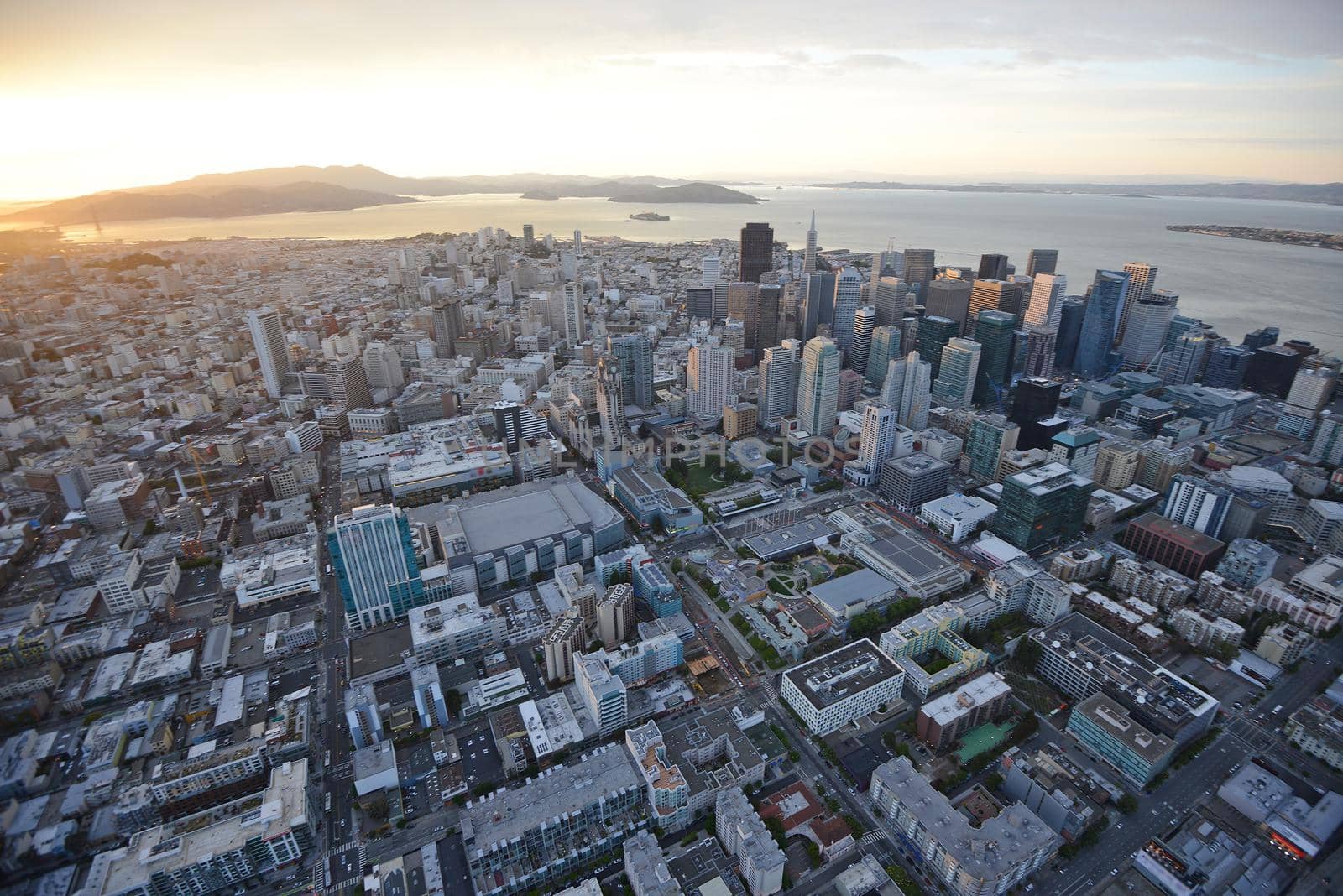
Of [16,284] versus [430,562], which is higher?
[16,284]

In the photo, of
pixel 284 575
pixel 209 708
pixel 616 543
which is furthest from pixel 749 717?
pixel 284 575

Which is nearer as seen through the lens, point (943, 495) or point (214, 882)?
point (214, 882)

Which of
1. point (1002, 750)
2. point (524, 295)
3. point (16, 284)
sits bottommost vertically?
point (1002, 750)

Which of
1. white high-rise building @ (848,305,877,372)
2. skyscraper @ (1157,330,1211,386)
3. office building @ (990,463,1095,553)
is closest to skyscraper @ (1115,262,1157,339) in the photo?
skyscraper @ (1157,330,1211,386)

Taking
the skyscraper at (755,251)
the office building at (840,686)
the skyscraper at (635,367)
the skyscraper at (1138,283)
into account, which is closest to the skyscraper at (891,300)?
the skyscraper at (755,251)

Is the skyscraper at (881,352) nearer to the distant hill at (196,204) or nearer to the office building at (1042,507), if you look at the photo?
the office building at (1042,507)

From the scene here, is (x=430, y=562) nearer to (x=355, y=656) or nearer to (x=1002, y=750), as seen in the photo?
(x=355, y=656)

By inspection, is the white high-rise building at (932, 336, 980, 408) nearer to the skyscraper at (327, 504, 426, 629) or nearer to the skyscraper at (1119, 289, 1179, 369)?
the skyscraper at (1119, 289, 1179, 369)

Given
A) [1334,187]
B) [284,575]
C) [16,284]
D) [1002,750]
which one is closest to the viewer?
[1002,750]
